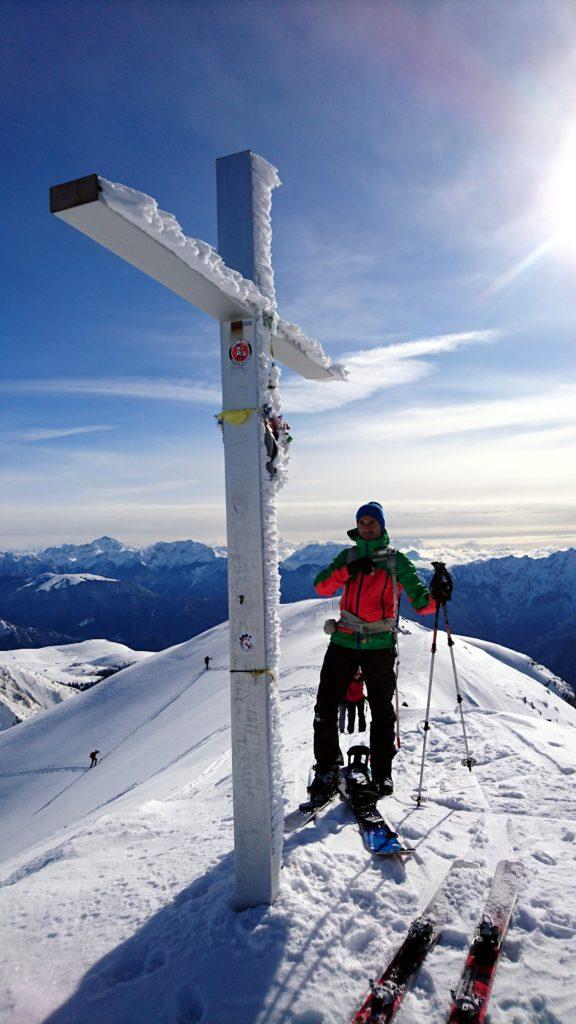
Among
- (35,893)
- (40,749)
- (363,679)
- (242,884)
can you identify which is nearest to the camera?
(242,884)

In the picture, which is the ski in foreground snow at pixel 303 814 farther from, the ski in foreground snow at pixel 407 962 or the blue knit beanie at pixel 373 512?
the blue knit beanie at pixel 373 512

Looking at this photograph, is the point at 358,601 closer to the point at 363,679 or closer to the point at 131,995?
the point at 363,679

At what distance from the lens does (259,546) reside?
4.10m

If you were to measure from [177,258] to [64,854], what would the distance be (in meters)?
7.47

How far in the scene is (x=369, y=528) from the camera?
594 centimetres

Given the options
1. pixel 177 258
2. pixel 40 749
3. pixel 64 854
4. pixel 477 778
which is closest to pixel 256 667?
pixel 177 258

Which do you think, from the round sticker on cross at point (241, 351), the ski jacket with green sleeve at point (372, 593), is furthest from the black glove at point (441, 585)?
the round sticker on cross at point (241, 351)

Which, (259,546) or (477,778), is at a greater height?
(259,546)

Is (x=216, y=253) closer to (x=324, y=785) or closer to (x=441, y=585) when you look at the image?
(x=441, y=585)

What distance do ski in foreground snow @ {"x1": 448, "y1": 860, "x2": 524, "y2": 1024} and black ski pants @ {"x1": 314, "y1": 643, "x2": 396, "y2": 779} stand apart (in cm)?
171

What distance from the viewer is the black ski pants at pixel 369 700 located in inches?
227

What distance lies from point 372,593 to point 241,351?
2902 mm

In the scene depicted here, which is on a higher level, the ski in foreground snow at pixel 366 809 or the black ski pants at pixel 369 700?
the black ski pants at pixel 369 700

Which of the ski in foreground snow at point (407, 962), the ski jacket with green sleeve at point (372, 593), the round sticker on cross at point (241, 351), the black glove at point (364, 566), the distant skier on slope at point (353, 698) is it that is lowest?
the ski in foreground snow at point (407, 962)
